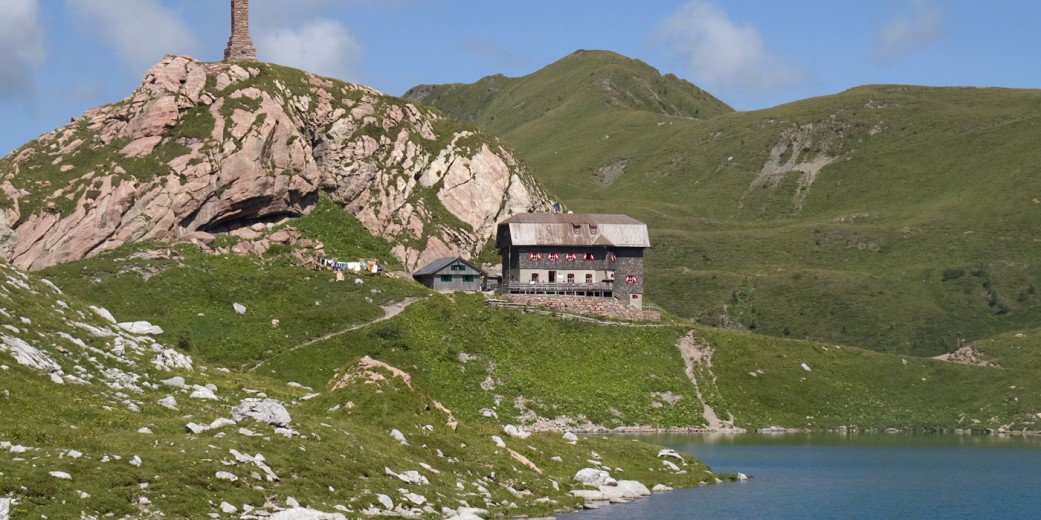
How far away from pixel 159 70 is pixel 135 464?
11536 cm

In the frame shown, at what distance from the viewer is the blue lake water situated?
72.8 meters

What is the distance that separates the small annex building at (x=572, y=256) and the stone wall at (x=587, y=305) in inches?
121

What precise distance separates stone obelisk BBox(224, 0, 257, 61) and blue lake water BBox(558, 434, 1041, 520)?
79750 mm

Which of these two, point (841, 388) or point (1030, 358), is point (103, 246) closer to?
point (841, 388)

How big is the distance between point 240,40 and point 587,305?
5727cm

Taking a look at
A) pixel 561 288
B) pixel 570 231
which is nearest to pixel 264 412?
pixel 561 288

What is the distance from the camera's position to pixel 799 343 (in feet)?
493

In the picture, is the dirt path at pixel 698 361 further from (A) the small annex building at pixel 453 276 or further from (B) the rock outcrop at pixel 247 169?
(B) the rock outcrop at pixel 247 169

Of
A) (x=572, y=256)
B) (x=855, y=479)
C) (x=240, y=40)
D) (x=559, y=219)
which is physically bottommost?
(x=855, y=479)

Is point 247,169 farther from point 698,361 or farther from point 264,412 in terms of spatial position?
point 264,412

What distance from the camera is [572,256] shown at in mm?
152750

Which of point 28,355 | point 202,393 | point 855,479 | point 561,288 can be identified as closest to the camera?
point 28,355

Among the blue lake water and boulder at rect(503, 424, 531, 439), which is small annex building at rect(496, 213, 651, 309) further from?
boulder at rect(503, 424, 531, 439)

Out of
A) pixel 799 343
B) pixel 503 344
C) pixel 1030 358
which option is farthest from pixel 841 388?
pixel 503 344
